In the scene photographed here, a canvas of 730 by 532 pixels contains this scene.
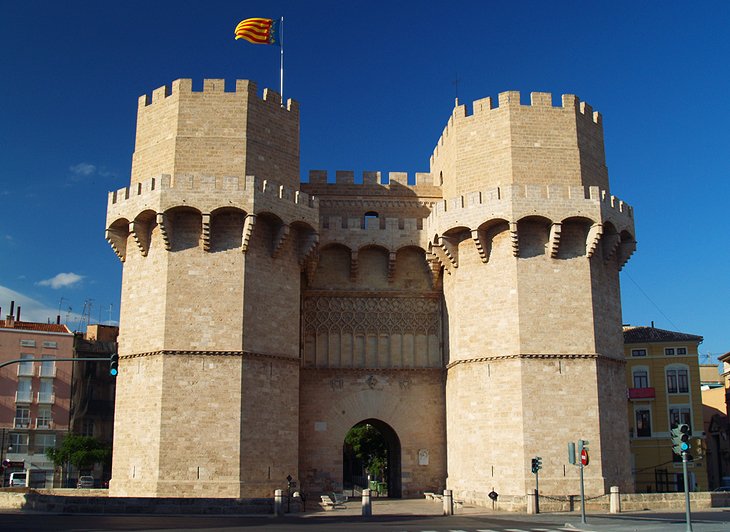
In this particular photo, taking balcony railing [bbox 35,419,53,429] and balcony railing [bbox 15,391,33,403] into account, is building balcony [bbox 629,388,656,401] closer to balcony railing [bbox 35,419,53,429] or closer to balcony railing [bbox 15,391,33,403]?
balcony railing [bbox 35,419,53,429]

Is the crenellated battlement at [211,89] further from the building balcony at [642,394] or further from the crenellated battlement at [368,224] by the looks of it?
the building balcony at [642,394]

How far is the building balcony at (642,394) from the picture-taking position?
1594 inches

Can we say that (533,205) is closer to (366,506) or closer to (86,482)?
(366,506)

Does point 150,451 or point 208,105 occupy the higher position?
point 208,105

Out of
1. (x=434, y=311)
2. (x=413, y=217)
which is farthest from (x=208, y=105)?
(x=434, y=311)

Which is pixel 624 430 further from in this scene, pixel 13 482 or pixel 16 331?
pixel 16 331

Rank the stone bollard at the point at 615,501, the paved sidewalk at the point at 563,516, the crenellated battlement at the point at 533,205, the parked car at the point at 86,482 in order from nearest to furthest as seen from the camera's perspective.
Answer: the paved sidewalk at the point at 563,516
the stone bollard at the point at 615,501
the crenellated battlement at the point at 533,205
the parked car at the point at 86,482

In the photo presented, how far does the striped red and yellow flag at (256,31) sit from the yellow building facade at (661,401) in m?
24.9

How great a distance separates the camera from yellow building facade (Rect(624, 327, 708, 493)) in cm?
3975

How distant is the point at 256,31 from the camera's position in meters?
28.0

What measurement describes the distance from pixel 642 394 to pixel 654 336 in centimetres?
308

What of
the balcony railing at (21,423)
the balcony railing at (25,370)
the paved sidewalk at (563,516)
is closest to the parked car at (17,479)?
the balcony railing at (21,423)

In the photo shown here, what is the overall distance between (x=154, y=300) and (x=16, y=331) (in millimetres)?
26143

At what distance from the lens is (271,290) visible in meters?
26.2
